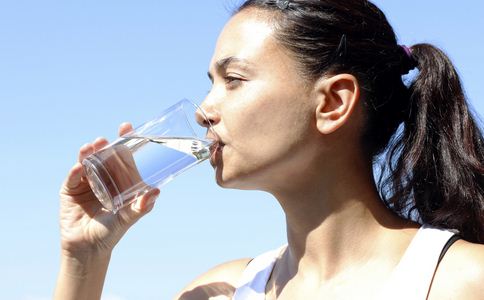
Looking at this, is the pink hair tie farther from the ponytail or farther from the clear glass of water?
the clear glass of water

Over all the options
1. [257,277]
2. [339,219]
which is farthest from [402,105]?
[257,277]

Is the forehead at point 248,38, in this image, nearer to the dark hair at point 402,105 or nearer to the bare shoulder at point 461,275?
the dark hair at point 402,105

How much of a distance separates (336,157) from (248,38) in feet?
2.12

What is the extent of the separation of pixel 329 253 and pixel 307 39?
0.94 m

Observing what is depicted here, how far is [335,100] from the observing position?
12.9ft

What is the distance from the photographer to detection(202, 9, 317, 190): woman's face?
3.79 metres

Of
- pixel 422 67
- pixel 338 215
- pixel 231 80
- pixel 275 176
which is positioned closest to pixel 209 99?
pixel 231 80

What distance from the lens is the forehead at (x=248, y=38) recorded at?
153 inches

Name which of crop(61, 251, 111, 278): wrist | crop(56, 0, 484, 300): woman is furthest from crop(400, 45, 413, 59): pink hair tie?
crop(61, 251, 111, 278): wrist

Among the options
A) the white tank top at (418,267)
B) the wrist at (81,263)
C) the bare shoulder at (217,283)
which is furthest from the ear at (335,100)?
the wrist at (81,263)

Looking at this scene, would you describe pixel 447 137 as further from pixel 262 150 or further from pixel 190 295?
pixel 190 295

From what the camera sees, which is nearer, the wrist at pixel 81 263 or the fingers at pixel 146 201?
the fingers at pixel 146 201

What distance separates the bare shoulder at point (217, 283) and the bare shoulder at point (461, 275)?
45.5 inches

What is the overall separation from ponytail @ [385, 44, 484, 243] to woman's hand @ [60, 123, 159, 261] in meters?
1.18
